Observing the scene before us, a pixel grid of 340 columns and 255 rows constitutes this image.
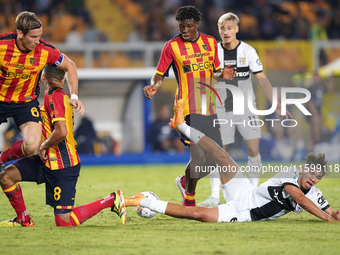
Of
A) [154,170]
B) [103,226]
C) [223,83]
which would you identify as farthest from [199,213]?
[154,170]

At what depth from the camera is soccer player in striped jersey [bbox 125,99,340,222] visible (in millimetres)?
4812

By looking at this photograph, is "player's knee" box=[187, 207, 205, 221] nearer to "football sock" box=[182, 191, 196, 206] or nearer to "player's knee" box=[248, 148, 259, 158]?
"football sock" box=[182, 191, 196, 206]

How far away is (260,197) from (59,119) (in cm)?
219

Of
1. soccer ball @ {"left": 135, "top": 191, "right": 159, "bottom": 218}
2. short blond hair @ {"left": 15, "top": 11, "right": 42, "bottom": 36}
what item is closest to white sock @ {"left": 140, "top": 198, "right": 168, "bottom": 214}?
soccer ball @ {"left": 135, "top": 191, "right": 159, "bottom": 218}

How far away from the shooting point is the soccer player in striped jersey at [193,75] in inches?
228

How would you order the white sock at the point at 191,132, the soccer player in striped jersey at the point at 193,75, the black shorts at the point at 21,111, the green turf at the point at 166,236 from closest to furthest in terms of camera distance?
Answer: the green turf at the point at 166,236 < the black shorts at the point at 21,111 < the white sock at the point at 191,132 < the soccer player in striped jersey at the point at 193,75

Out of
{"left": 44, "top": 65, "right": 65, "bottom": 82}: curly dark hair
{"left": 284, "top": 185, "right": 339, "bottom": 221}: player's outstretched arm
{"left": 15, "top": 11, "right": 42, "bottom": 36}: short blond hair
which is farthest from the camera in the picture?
{"left": 44, "top": 65, "right": 65, "bottom": 82}: curly dark hair

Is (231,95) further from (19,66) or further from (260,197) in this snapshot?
(19,66)

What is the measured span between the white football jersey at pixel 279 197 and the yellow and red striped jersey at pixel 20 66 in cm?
254

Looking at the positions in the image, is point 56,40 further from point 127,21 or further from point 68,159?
point 68,159

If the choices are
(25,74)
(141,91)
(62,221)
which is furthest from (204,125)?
(141,91)

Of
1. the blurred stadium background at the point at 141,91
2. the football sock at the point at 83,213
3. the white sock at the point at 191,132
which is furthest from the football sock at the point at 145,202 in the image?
the blurred stadium background at the point at 141,91

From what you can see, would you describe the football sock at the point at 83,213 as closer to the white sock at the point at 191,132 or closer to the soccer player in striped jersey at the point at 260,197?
the soccer player in striped jersey at the point at 260,197

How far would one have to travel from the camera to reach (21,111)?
5.25 metres
